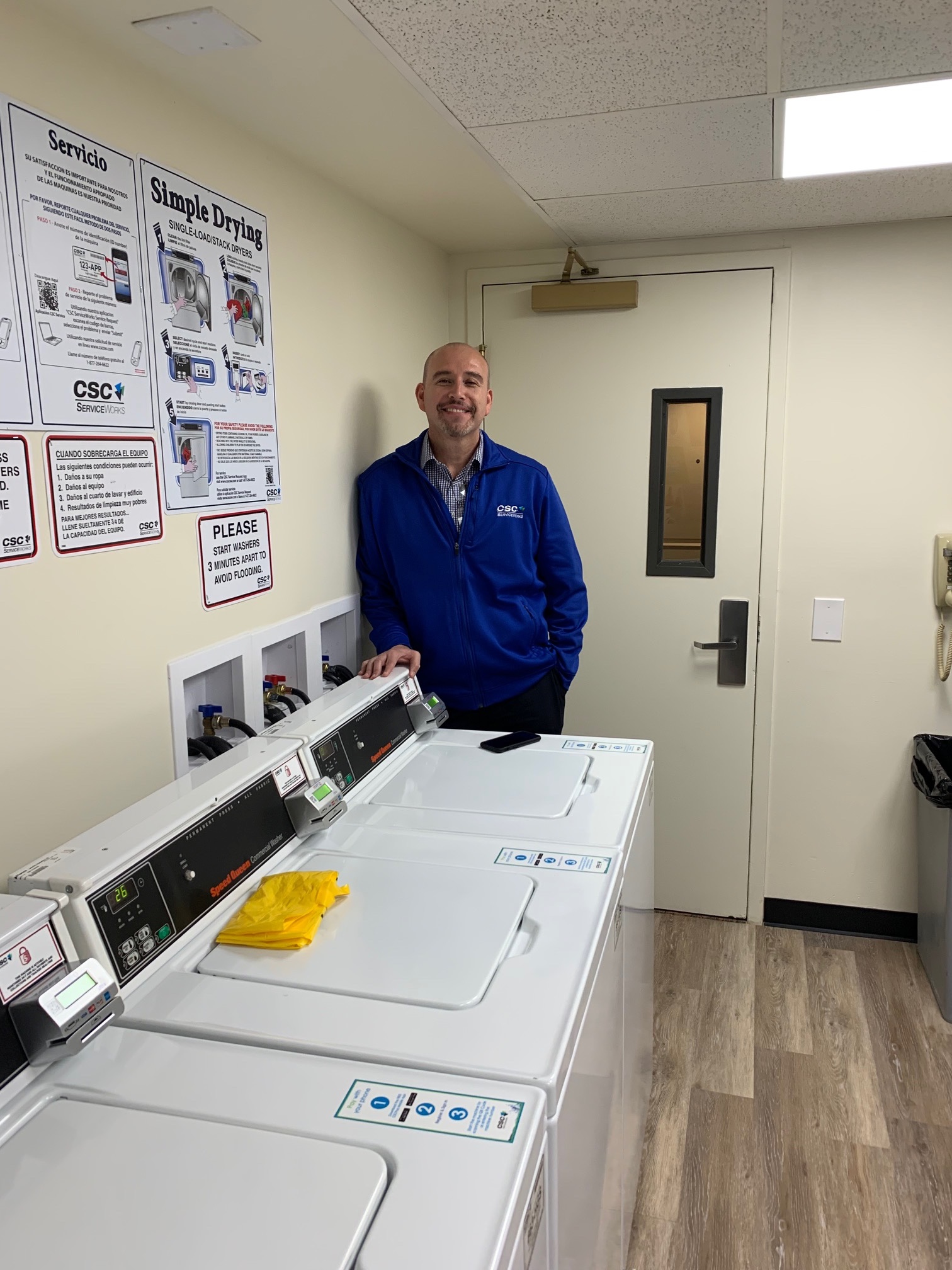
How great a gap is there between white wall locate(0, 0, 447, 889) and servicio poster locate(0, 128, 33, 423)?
0.06m

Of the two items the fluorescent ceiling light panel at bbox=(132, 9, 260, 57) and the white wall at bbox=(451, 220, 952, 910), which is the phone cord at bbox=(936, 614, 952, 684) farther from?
the fluorescent ceiling light panel at bbox=(132, 9, 260, 57)

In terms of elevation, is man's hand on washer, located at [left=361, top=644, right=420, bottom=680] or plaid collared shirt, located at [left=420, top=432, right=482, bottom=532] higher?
plaid collared shirt, located at [left=420, top=432, right=482, bottom=532]

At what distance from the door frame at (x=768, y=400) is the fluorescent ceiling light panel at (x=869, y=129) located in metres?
0.71

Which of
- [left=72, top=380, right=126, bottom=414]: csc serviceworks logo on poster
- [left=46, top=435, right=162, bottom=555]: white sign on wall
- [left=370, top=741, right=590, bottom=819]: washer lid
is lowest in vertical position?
[left=370, top=741, right=590, bottom=819]: washer lid

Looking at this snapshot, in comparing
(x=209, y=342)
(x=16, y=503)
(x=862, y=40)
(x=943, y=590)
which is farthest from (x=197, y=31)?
(x=943, y=590)

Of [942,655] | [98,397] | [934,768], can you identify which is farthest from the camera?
[942,655]

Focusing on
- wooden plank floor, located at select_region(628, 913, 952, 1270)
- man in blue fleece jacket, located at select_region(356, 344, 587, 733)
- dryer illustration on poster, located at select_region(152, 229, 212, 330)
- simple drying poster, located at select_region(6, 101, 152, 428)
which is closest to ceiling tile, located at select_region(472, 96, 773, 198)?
man in blue fleece jacket, located at select_region(356, 344, 587, 733)

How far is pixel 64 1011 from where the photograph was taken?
103cm

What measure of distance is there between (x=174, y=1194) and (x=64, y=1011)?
0.27 metres

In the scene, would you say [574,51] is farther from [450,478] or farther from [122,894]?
[122,894]

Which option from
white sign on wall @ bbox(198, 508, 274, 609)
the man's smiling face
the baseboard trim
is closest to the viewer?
white sign on wall @ bbox(198, 508, 274, 609)

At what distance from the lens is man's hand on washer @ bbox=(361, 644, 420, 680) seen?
226 cm

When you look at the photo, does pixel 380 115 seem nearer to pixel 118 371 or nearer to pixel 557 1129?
pixel 118 371

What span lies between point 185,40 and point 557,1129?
5.57 ft
